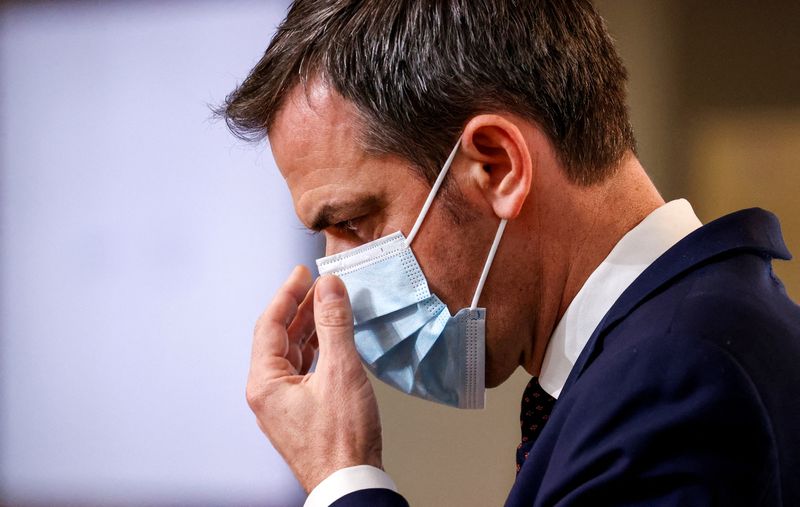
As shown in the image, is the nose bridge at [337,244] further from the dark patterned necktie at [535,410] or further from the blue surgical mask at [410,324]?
the dark patterned necktie at [535,410]

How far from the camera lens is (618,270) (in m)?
0.94

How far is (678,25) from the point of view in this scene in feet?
7.14

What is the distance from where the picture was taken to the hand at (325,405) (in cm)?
97

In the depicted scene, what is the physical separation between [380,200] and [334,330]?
0.16 meters

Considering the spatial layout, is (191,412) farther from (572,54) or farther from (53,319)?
(572,54)

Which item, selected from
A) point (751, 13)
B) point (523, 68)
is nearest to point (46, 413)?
point (523, 68)

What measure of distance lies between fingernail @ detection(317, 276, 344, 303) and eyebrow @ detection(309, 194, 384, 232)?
68 millimetres

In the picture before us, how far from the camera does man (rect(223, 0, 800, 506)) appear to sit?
877 mm

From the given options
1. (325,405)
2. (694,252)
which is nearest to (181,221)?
(325,405)

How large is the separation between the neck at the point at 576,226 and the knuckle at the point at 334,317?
221 millimetres

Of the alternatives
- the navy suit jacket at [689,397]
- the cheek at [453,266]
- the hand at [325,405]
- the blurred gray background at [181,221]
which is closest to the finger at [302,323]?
the hand at [325,405]

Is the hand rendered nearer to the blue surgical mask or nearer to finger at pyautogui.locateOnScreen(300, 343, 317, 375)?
the blue surgical mask

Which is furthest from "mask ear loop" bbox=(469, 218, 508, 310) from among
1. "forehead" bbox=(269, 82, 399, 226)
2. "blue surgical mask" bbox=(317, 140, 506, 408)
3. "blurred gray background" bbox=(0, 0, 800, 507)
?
"blurred gray background" bbox=(0, 0, 800, 507)

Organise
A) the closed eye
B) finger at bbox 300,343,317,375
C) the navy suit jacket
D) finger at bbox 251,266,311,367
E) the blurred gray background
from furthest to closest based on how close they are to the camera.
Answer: the blurred gray background → finger at bbox 300,343,317,375 → finger at bbox 251,266,311,367 → the closed eye → the navy suit jacket
